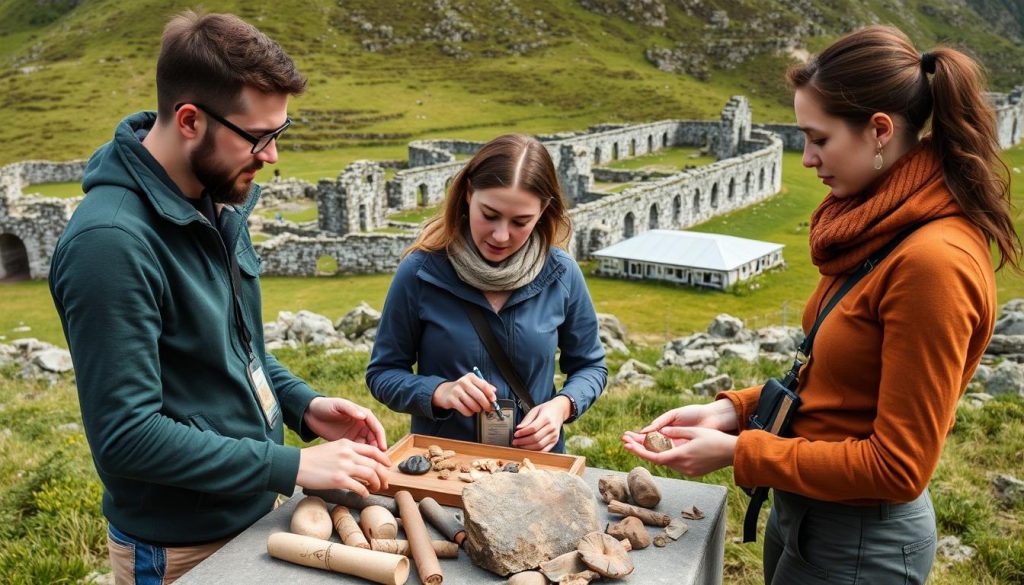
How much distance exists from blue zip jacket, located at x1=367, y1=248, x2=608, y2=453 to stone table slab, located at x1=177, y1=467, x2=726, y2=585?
1.03m

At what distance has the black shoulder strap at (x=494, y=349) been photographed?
452cm

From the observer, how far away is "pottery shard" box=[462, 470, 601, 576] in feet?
10.1

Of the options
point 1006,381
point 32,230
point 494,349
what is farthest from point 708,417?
point 32,230

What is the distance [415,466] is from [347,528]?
1.80 ft

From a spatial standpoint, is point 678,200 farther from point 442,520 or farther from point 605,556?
point 605,556

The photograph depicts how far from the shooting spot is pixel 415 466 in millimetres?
3729

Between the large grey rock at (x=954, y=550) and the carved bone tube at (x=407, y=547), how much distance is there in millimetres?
4096

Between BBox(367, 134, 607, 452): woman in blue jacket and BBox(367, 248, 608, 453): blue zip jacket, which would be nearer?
BBox(367, 134, 607, 452): woman in blue jacket

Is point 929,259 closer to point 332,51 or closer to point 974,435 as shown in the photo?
point 974,435

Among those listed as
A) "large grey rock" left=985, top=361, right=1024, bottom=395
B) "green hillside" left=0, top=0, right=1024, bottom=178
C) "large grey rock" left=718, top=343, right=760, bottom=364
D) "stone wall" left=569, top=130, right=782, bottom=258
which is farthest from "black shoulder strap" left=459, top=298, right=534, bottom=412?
"green hillside" left=0, top=0, right=1024, bottom=178

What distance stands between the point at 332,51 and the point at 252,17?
11803mm

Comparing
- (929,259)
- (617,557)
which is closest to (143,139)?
(617,557)

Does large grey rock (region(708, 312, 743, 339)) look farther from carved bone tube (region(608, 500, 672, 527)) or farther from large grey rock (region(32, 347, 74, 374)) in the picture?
carved bone tube (region(608, 500, 672, 527))

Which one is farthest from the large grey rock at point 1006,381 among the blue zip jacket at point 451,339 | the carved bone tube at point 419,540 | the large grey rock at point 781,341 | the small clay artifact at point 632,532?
the carved bone tube at point 419,540
